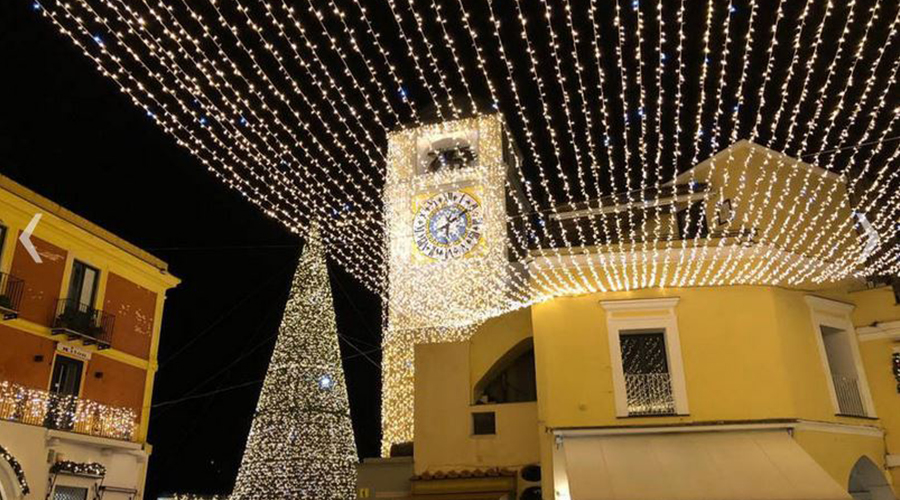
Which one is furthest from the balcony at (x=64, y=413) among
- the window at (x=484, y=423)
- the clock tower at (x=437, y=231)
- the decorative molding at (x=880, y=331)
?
the decorative molding at (x=880, y=331)

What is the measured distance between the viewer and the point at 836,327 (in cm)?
1208

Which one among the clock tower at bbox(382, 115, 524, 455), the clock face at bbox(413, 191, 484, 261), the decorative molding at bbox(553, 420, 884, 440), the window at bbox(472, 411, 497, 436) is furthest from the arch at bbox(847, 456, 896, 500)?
the clock face at bbox(413, 191, 484, 261)

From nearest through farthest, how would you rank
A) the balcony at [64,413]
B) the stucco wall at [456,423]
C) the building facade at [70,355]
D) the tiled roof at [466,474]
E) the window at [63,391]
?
the tiled roof at [466,474] → the stucco wall at [456,423] → the balcony at [64,413] → the building facade at [70,355] → the window at [63,391]

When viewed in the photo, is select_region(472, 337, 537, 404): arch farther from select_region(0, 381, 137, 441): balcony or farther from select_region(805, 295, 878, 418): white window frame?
select_region(0, 381, 137, 441): balcony

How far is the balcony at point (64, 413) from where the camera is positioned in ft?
44.7

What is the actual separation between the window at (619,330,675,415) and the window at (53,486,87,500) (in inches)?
475

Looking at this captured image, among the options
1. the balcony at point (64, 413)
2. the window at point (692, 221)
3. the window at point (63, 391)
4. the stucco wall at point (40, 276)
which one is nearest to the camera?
the window at point (692, 221)

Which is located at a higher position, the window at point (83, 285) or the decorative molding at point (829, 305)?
the window at point (83, 285)

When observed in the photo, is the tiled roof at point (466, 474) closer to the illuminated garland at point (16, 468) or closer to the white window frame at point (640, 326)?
the white window frame at point (640, 326)

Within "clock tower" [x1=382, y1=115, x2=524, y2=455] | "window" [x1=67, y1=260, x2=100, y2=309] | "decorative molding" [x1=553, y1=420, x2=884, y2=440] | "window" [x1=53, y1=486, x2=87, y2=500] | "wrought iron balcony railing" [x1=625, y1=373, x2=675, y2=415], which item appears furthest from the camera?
"clock tower" [x1=382, y1=115, x2=524, y2=455]

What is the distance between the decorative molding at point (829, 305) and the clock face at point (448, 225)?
1051 cm

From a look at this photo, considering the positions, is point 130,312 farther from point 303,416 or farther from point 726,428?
point 726,428

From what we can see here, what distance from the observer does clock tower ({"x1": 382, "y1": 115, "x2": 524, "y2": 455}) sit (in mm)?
19500

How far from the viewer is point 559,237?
47.0ft
